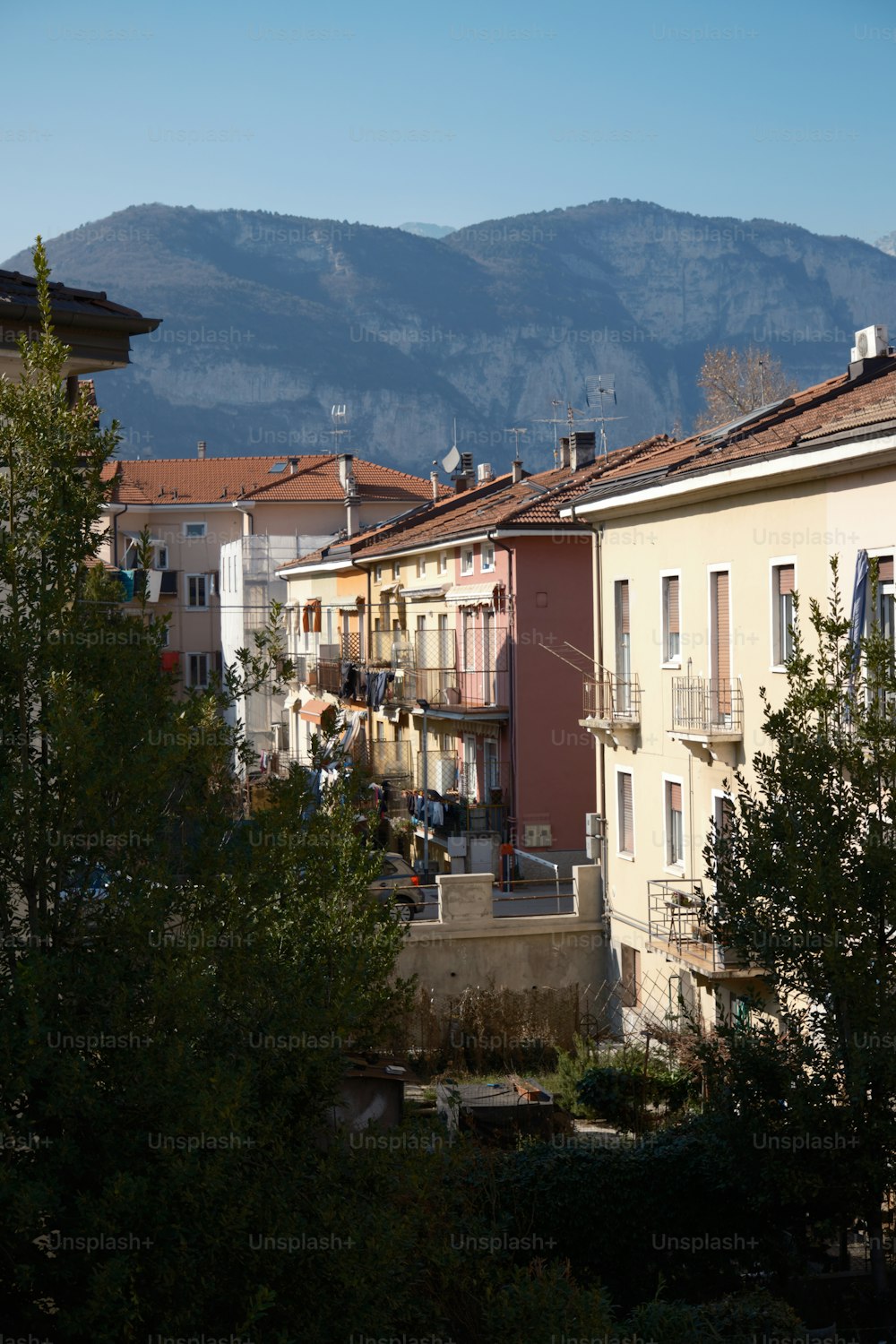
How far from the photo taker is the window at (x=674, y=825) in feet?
78.3

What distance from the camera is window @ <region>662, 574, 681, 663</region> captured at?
23.8m

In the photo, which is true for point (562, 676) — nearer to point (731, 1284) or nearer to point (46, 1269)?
point (731, 1284)

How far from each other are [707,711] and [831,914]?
30.7 ft

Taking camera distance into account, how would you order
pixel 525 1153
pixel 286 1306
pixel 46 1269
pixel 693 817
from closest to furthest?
pixel 46 1269 → pixel 286 1306 → pixel 525 1153 → pixel 693 817

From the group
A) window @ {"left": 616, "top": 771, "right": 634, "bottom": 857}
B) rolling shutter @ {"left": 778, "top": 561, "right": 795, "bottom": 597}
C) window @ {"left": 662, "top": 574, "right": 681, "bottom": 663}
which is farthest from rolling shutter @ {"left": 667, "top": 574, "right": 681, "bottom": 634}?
rolling shutter @ {"left": 778, "top": 561, "right": 795, "bottom": 597}

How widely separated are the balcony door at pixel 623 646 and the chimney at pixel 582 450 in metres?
15.1

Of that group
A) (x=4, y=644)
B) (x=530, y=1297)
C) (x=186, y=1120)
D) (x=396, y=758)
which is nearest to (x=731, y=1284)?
(x=530, y=1297)

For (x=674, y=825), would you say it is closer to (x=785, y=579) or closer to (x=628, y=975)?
(x=628, y=975)

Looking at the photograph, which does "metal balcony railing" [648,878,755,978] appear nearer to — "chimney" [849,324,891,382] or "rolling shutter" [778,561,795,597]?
"rolling shutter" [778,561,795,597]

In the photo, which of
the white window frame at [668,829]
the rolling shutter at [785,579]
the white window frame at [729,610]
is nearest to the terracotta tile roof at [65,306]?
the rolling shutter at [785,579]

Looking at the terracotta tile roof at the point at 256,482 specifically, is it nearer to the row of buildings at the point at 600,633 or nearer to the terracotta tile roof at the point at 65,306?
the row of buildings at the point at 600,633

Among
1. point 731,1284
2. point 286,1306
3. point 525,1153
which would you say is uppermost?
point 286,1306

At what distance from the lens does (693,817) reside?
75.5 feet

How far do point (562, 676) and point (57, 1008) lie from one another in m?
26.4
